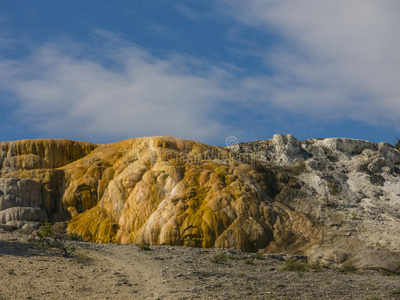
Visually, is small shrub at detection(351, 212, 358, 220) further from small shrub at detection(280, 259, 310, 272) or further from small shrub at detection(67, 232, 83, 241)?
small shrub at detection(67, 232, 83, 241)

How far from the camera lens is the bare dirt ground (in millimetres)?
20328

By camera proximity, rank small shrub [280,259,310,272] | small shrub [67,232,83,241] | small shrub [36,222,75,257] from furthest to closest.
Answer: small shrub [67,232,83,241], small shrub [280,259,310,272], small shrub [36,222,75,257]

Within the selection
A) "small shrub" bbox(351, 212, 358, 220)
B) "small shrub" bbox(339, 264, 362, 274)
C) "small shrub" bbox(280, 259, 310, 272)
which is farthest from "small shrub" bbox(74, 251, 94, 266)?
"small shrub" bbox(351, 212, 358, 220)

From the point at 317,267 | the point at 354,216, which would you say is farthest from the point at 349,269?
the point at 354,216

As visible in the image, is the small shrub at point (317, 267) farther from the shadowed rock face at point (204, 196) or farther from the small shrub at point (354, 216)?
the small shrub at point (354, 216)

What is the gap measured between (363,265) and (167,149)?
21546mm

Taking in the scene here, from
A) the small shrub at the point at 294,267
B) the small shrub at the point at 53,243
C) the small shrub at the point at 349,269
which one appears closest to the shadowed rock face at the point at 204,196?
the small shrub at the point at 349,269

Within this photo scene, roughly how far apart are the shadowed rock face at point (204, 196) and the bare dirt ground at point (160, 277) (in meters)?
5.83

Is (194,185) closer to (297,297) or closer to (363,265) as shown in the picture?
(363,265)

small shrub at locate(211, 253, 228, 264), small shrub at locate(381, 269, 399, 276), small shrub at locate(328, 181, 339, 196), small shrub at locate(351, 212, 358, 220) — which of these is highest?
small shrub at locate(328, 181, 339, 196)

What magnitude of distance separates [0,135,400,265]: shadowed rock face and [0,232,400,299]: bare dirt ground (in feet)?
19.1

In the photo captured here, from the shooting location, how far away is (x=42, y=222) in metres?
38.2

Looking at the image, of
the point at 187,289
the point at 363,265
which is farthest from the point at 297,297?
the point at 363,265

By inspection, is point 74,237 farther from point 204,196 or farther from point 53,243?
point 204,196
